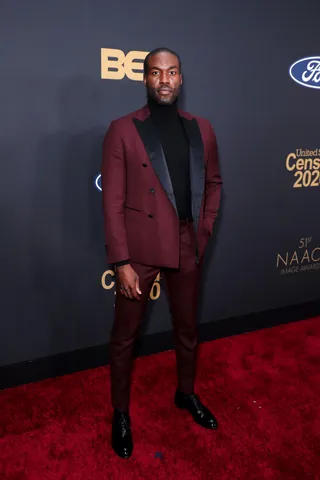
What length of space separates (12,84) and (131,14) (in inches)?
30.0

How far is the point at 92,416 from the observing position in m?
2.12

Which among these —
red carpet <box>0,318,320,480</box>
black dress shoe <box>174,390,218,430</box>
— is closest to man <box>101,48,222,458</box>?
red carpet <box>0,318,320,480</box>

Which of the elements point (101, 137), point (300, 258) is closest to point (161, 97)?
point (101, 137)

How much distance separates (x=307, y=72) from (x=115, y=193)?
76.0 inches

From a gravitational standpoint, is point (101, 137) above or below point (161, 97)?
below

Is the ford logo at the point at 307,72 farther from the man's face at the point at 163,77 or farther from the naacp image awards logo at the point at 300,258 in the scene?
the man's face at the point at 163,77

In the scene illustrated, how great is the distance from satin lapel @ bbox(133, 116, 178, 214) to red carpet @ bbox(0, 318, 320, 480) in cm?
120

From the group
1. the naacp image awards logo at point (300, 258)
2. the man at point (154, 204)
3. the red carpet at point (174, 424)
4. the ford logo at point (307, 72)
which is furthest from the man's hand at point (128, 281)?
the ford logo at point (307, 72)

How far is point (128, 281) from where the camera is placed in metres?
1.73

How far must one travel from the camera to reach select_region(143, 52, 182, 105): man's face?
1.68 metres

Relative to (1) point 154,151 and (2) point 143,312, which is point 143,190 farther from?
(2) point 143,312

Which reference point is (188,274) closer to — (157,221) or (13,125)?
(157,221)

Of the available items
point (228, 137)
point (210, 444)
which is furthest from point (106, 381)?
point (228, 137)

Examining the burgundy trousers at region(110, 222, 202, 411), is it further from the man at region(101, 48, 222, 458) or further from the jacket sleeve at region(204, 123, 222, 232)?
the jacket sleeve at region(204, 123, 222, 232)
